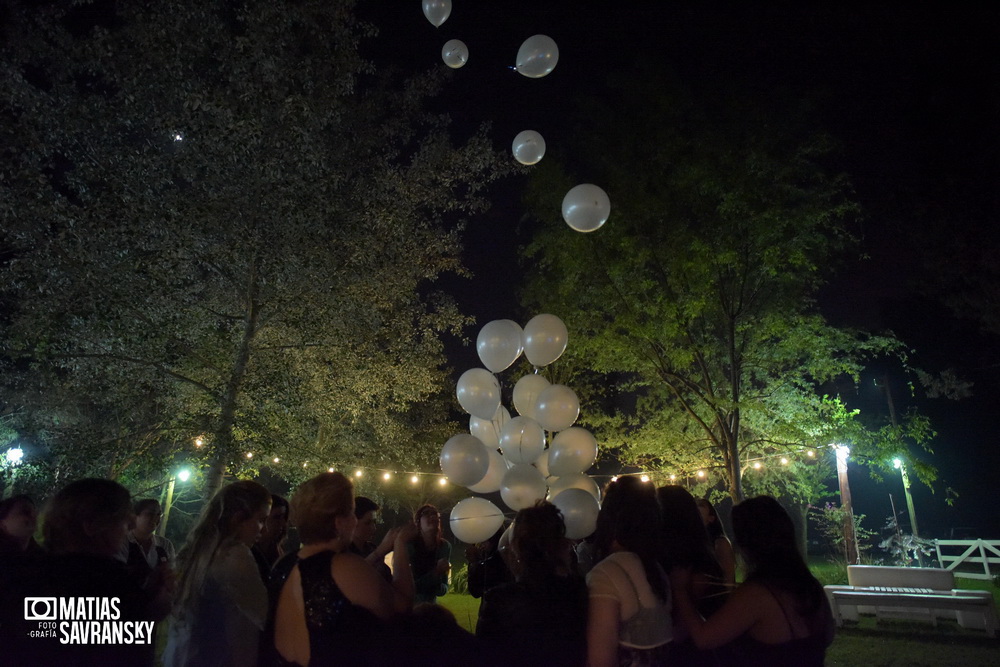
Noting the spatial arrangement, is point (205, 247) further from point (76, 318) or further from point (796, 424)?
point (796, 424)

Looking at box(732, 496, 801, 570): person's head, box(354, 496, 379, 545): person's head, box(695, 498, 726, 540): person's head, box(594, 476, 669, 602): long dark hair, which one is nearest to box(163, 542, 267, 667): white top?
box(354, 496, 379, 545): person's head

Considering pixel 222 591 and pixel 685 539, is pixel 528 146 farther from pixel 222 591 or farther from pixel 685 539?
pixel 222 591

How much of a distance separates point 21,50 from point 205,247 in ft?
10.7

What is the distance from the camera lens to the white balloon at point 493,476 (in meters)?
6.20

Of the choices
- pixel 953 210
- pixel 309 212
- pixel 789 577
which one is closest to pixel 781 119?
pixel 953 210

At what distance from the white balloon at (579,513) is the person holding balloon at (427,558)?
1.31m

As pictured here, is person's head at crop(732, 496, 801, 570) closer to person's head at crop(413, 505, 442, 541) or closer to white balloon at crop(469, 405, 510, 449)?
person's head at crop(413, 505, 442, 541)

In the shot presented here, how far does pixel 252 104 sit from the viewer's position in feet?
21.7

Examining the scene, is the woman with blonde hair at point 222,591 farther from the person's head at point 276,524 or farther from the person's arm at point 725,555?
the person's arm at point 725,555

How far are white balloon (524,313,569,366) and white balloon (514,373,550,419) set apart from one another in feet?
1.35

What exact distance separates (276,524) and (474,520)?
250cm

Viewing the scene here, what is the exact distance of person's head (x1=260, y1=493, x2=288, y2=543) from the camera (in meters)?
3.28

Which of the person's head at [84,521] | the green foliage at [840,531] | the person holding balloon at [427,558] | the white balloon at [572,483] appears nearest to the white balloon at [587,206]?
the white balloon at [572,483]

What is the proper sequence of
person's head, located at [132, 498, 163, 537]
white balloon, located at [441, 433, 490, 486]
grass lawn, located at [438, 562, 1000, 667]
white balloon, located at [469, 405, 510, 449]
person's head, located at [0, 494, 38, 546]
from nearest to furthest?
person's head, located at [0, 494, 38, 546]
person's head, located at [132, 498, 163, 537]
white balloon, located at [441, 433, 490, 486]
grass lawn, located at [438, 562, 1000, 667]
white balloon, located at [469, 405, 510, 449]
